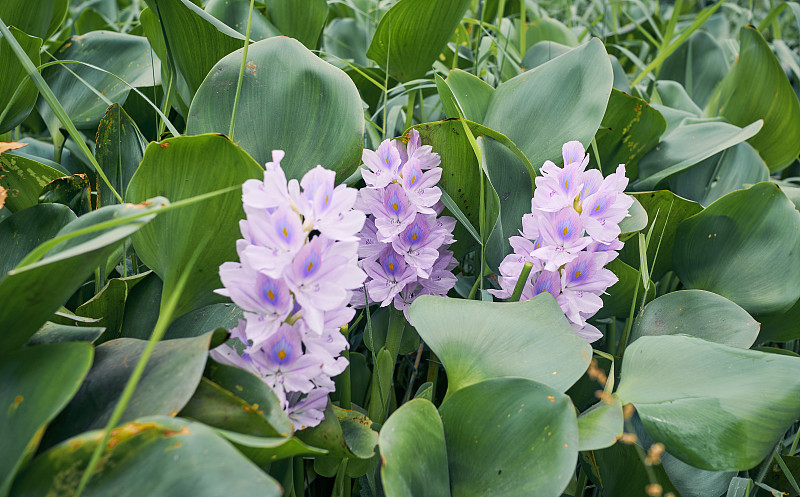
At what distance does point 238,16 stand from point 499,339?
728 millimetres

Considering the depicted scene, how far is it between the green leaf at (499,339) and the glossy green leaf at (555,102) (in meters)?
0.30

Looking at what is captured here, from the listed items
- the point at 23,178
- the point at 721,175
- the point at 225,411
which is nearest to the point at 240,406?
the point at 225,411

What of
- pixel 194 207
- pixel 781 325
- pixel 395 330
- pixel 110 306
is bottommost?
pixel 781 325

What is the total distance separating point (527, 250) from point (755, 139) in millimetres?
820

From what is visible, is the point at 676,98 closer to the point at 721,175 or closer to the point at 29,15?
the point at 721,175

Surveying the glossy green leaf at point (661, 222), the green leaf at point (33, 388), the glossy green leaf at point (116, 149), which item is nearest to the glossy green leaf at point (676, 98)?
the glossy green leaf at point (661, 222)

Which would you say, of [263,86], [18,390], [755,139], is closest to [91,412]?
[18,390]

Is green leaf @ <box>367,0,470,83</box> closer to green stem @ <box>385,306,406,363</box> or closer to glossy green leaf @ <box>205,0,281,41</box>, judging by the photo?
glossy green leaf @ <box>205,0,281,41</box>

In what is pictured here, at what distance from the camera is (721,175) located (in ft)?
3.64

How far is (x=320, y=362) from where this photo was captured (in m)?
0.48

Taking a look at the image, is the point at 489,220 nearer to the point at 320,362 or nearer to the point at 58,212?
the point at 320,362

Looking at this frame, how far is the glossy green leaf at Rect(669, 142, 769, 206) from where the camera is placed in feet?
3.55

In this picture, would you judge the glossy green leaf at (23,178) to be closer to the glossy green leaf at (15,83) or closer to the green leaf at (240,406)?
the glossy green leaf at (15,83)

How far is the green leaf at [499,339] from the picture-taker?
55 centimetres
